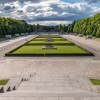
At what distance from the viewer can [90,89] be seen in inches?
496

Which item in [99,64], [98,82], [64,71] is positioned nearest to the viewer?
[98,82]

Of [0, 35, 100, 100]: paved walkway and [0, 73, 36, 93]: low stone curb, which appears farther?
[0, 73, 36, 93]: low stone curb

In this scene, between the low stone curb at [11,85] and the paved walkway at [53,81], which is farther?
the low stone curb at [11,85]

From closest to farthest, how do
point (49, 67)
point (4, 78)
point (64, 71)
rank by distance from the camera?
1. point (4, 78)
2. point (64, 71)
3. point (49, 67)

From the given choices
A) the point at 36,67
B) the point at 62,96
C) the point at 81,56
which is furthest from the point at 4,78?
the point at 81,56

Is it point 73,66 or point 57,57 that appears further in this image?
point 57,57

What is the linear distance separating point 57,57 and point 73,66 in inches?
258

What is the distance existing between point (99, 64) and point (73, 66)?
361 cm

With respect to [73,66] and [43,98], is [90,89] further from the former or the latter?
[73,66]

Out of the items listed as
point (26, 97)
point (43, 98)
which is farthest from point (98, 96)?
point (26, 97)

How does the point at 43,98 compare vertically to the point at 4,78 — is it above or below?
above

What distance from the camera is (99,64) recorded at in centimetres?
2473

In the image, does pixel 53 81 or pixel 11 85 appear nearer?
pixel 11 85

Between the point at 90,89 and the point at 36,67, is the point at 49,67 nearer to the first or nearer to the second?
the point at 36,67
